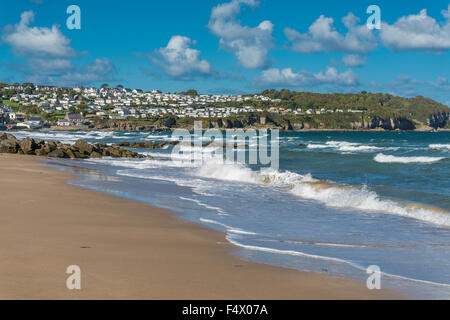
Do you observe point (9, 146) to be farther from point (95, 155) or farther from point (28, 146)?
point (95, 155)

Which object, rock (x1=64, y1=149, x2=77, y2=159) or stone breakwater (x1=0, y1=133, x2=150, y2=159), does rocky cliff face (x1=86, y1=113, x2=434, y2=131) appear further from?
rock (x1=64, y1=149, x2=77, y2=159)

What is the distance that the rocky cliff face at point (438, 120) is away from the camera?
15500 centimetres

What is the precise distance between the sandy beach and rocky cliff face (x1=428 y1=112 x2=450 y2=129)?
163073mm

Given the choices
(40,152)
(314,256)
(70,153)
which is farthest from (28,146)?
(314,256)

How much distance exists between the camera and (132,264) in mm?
5355

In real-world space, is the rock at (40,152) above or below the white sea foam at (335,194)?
above

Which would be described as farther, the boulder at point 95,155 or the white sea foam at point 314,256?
the boulder at point 95,155

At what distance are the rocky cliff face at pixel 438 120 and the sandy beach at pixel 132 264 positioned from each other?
16307cm

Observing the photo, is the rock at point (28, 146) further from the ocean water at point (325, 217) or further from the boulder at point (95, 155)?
the ocean water at point (325, 217)

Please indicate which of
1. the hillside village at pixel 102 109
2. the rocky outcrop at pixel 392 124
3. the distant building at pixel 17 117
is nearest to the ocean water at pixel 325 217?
the hillside village at pixel 102 109

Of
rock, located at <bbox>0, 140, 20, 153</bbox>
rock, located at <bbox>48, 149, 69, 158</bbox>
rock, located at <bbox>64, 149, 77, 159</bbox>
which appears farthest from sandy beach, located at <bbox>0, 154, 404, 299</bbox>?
rock, located at <bbox>0, 140, 20, 153</bbox>

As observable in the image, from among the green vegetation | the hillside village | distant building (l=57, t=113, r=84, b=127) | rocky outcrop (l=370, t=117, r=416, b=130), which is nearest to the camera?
distant building (l=57, t=113, r=84, b=127)

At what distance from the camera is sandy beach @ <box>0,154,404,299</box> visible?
4.39 m
